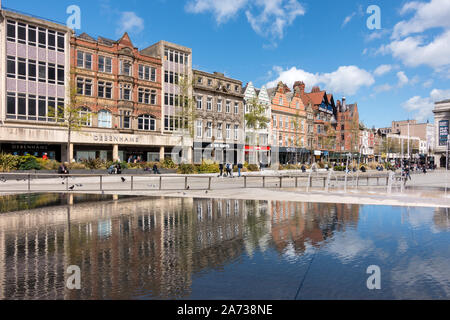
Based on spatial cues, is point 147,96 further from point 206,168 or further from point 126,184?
point 126,184

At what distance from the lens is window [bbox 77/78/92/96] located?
37812mm

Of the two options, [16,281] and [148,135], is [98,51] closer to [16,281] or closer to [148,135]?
[148,135]

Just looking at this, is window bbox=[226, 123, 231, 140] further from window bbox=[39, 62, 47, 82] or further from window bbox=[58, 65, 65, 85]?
window bbox=[39, 62, 47, 82]

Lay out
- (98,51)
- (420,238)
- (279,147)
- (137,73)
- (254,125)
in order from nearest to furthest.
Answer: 1. (420,238)
2. (98,51)
3. (137,73)
4. (254,125)
5. (279,147)

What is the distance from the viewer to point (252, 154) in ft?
188

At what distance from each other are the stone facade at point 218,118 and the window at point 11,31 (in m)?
22.6

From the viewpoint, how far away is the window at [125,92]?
134ft

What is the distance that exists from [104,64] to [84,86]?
402 centimetres

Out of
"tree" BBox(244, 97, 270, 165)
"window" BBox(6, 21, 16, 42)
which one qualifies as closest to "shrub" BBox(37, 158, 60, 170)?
"window" BBox(6, 21, 16, 42)

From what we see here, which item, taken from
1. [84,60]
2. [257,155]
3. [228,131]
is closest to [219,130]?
[228,131]

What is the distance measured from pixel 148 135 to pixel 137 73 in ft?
27.8

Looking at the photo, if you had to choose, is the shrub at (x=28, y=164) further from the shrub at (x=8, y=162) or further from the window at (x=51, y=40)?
the window at (x=51, y=40)

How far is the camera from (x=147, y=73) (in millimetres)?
44031
